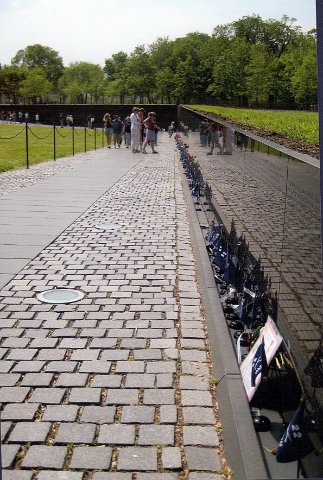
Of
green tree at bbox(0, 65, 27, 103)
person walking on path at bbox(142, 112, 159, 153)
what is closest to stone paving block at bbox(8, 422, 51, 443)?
green tree at bbox(0, 65, 27, 103)

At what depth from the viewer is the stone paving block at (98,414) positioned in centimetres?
339

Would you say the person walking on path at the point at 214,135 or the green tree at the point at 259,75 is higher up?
the green tree at the point at 259,75

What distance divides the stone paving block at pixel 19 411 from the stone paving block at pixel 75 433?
0.82 ft

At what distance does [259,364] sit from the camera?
3.50 metres

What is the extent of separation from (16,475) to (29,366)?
4.41 feet

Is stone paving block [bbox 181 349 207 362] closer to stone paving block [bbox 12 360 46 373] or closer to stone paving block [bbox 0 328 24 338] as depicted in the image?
stone paving block [bbox 12 360 46 373]

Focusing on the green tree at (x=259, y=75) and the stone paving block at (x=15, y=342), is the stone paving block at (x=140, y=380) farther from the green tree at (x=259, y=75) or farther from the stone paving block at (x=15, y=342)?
the green tree at (x=259, y=75)

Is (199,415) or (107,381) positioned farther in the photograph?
(107,381)

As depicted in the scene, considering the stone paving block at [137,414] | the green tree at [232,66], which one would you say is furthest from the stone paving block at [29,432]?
the green tree at [232,66]

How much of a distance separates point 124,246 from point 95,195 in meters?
4.81

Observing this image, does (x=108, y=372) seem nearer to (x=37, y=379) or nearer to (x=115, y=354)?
(x=115, y=354)

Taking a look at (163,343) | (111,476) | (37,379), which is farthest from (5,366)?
(111,476)

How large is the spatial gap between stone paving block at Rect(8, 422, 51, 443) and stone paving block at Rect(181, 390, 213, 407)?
0.89m

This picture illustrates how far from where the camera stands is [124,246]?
318 inches
